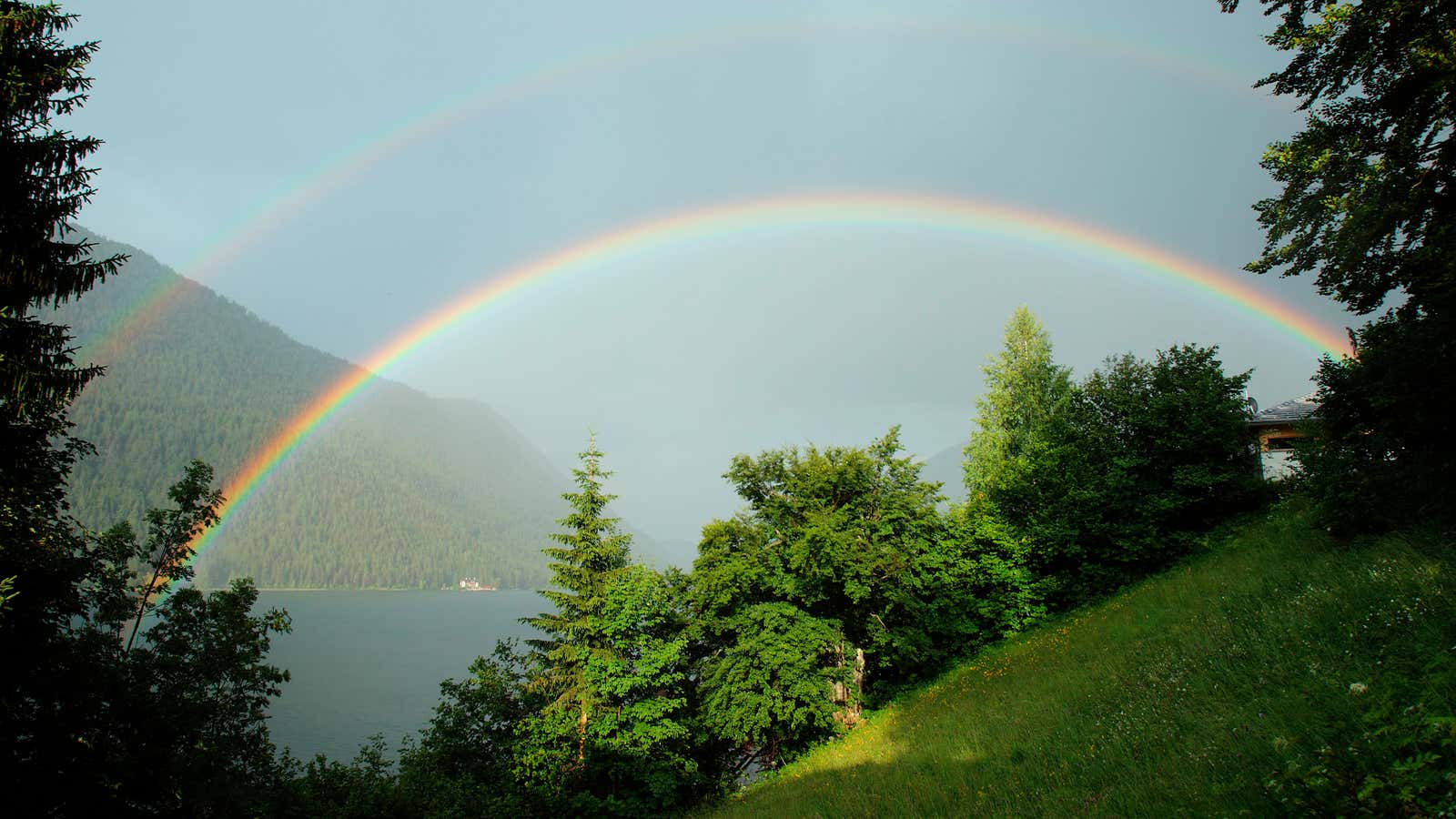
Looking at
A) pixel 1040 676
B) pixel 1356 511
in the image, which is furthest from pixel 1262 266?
pixel 1040 676

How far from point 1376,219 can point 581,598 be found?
23378 millimetres

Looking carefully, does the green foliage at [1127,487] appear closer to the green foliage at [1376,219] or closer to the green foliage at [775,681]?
the green foliage at [775,681]

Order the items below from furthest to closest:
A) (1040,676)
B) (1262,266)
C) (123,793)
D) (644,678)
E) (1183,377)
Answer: (1183,377) < (644,678) < (1040,676) < (1262,266) < (123,793)

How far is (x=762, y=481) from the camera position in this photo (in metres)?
26.6

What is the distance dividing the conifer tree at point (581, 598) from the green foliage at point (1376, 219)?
1986 cm

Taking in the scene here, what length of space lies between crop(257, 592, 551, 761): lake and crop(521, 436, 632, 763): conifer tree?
7.71 meters

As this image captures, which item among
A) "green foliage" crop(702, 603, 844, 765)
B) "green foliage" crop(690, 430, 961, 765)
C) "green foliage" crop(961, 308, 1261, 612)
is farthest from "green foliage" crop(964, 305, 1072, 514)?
"green foliage" crop(702, 603, 844, 765)

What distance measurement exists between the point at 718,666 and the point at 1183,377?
75.7 feet

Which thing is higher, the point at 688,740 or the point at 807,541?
the point at 807,541

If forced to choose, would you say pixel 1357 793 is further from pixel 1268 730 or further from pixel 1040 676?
pixel 1040 676

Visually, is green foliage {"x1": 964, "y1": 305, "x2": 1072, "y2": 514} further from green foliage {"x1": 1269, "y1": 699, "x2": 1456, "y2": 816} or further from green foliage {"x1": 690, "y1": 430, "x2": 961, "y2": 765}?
green foliage {"x1": 1269, "y1": 699, "x2": 1456, "y2": 816}

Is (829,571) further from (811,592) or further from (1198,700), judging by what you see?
(1198,700)

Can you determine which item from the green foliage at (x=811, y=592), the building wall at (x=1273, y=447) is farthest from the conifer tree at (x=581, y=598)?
the building wall at (x=1273, y=447)

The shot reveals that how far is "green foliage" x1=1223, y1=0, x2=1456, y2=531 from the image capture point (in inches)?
374
